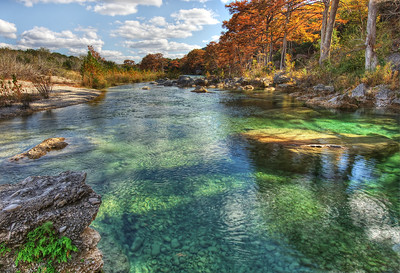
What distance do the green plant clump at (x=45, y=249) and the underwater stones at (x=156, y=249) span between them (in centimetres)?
91

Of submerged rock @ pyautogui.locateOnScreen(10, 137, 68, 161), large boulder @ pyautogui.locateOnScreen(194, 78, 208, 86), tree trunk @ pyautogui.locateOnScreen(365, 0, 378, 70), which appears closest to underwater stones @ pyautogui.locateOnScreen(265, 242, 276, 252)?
submerged rock @ pyautogui.locateOnScreen(10, 137, 68, 161)

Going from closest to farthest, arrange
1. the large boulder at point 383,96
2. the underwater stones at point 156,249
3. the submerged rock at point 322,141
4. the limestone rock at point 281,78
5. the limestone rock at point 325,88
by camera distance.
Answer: the underwater stones at point 156,249 → the submerged rock at point 322,141 → the large boulder at point 383,96 → the limestone rock at point 325,88 → the limestone rock at point 281,78

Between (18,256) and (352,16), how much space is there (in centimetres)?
2718

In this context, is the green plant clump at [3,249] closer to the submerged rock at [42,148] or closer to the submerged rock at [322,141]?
the submerged rock at [42,148]

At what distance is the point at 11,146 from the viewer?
6566mm

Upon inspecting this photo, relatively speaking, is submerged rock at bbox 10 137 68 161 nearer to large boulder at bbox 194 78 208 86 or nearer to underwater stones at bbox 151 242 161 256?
underwater stones at bbox 151 242 161 256

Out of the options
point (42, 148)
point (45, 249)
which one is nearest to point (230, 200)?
point (45, 249)

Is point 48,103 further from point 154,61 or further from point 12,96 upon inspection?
point 154,61

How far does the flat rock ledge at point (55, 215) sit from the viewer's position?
209 centimetres

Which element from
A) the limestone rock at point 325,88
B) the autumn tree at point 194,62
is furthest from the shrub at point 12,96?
the autumn tree at point 194,62

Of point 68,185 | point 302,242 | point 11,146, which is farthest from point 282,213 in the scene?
point 11,146

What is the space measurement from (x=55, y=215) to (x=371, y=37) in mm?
14669

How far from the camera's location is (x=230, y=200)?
12.5 ft

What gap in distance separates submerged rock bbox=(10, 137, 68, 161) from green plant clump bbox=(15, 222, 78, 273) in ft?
13.8
